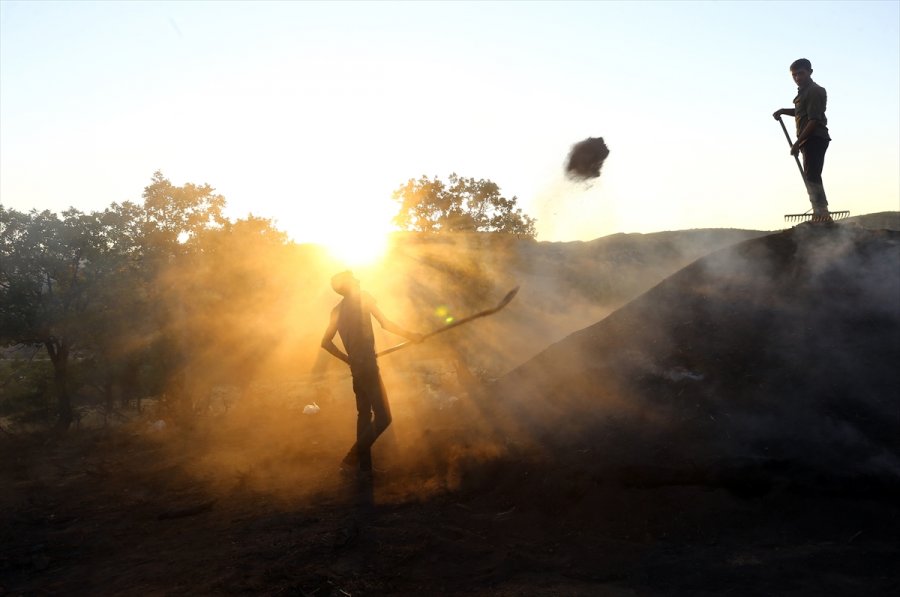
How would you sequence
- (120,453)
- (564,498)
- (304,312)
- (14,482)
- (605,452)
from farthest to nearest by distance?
(304,312) → (120,453) → (14,482) → (605,452) → (564,498)

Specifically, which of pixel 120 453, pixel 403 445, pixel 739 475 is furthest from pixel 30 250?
pixel 739 475

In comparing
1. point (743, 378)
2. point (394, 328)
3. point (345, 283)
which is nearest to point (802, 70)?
point (743, 378)

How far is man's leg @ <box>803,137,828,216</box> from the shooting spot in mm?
6148

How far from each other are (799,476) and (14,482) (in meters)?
7.23

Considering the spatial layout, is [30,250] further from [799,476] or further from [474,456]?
[799,476]

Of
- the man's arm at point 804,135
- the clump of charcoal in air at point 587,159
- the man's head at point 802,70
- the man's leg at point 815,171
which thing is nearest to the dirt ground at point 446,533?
the man's leg at point 815,171

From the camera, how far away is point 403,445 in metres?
6.55

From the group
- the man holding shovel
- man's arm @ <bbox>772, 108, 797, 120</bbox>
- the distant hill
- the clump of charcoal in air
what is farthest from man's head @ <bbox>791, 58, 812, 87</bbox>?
the distant hill

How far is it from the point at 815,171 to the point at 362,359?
5.24 meters

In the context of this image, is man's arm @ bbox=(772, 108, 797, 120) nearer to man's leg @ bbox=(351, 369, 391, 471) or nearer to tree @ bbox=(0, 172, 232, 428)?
man's leg @ bbox=(351, 369, 391, 471)

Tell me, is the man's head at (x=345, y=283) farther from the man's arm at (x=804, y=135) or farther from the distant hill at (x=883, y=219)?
the distant hill at (x=883, y=219)

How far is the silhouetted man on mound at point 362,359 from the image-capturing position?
5.66 m

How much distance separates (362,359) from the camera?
5711 mm

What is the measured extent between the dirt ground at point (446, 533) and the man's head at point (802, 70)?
450cm
